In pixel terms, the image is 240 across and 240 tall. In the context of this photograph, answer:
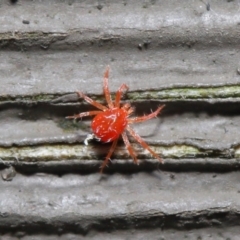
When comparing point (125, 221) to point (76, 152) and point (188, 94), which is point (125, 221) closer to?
point (76, 152)

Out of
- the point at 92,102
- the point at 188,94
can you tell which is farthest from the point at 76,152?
the point at 188,94

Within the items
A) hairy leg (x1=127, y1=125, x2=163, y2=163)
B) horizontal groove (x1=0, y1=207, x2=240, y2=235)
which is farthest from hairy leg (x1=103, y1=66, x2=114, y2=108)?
horizontal groove (x1=0, y1=207, x2=240, y2=235)

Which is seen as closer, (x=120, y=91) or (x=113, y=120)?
(x=120, y=91)

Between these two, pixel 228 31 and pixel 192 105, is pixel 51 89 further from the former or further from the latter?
pixel 228 31

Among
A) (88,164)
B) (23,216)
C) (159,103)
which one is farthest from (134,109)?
(23,216)

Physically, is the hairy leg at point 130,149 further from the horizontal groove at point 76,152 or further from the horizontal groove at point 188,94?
the horizontal groove at point 188,94
